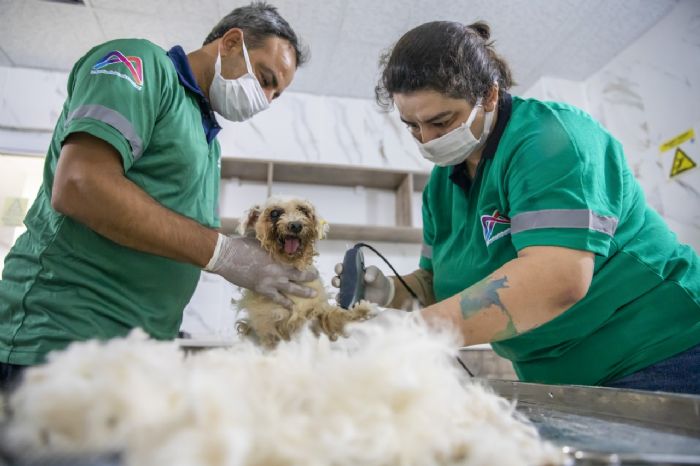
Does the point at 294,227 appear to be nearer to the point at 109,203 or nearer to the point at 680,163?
the point at 109,203

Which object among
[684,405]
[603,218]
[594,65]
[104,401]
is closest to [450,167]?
[603,218]

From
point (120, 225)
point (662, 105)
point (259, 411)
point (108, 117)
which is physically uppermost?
point (662, 105)

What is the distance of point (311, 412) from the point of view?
34 cm

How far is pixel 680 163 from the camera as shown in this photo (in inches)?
93.0

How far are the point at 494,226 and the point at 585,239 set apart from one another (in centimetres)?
23

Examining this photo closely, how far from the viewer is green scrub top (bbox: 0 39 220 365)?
3.02ft

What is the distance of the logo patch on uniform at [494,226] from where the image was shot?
97 cm

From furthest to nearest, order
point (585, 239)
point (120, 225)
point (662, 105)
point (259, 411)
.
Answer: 1. point (662, 105)
2. point (120, 225)
3. point (585, 239)
4. point (259, 411)

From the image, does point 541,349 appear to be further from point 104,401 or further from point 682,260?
point 104,401

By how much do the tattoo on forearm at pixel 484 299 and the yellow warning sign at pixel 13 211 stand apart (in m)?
→ 3.01

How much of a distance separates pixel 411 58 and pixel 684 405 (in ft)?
2.65

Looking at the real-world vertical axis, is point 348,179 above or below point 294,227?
above

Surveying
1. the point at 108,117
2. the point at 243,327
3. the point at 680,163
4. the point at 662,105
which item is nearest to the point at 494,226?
the point at 243,327

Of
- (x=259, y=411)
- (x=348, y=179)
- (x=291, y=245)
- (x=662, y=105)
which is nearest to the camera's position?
(x=259, y=411)
